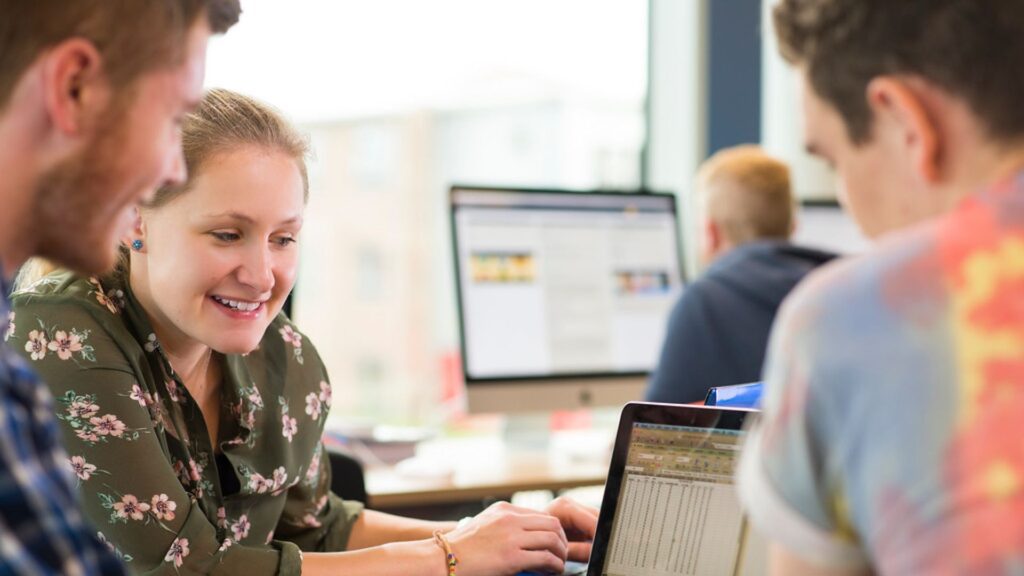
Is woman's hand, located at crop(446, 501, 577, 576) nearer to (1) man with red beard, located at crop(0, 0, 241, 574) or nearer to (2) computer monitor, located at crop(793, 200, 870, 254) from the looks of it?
(1) man with red beard, located at crop(0, 0, 241, 574)

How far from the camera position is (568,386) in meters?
2.78

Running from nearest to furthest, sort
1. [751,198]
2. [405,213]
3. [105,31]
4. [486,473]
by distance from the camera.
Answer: [105,31]
[486,473]
[751,198]
[405,213]

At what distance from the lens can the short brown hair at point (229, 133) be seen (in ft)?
4.40

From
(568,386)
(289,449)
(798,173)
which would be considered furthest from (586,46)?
(289,449)

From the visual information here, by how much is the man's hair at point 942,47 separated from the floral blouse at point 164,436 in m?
0.89

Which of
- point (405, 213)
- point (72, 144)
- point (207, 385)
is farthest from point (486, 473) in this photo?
point (405, 213)

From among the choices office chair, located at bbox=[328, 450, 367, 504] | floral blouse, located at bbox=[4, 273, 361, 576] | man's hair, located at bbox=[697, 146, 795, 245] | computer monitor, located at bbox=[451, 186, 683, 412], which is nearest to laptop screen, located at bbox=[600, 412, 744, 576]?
floral blouse, located at bbox=[4, 273, 361, 576]

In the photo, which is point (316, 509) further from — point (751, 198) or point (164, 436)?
point (751, 198)

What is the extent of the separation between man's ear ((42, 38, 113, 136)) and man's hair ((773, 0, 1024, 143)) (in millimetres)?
477

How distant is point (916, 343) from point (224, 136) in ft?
3.16

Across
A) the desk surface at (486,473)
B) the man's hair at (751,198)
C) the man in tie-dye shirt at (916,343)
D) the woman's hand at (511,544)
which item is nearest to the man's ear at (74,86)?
the man in tie-dye shirt at (916,343)

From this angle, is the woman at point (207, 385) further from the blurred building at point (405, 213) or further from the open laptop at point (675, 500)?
the blurred building at point (405, 213)

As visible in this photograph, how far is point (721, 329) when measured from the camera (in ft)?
8.14

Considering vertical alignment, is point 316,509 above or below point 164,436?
below
